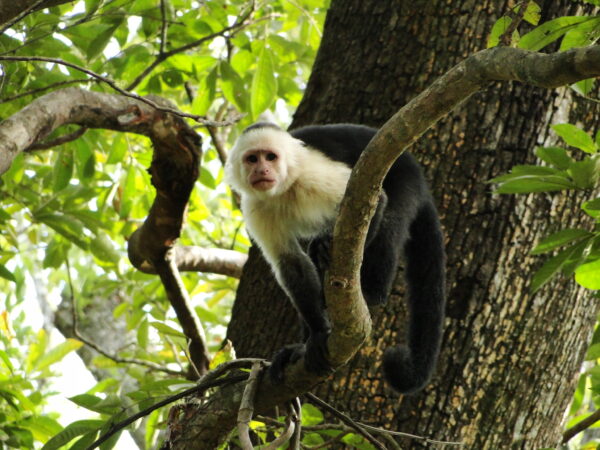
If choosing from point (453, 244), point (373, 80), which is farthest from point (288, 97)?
point (453, 244)

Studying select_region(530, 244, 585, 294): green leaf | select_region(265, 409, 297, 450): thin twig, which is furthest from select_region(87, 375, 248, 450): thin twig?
select_region(530, 244, 585, 294): green leaf

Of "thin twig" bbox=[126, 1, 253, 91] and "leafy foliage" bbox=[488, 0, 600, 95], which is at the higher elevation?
"thin twig" bbox=[126, 1, 253, 91]

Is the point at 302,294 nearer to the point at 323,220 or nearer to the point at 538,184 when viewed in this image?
the point at 323,220

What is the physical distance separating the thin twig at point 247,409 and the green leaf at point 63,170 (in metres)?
1.71

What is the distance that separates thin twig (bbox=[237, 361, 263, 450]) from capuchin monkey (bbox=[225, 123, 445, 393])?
0.73m

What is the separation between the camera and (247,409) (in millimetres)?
1586

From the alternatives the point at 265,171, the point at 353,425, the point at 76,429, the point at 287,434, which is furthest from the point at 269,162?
the point at 287,434

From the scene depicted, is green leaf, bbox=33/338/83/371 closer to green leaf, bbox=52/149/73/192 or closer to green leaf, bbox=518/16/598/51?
green leaf, bbox=52/149/73/192

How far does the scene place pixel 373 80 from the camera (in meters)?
3.02

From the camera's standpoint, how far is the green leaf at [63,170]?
3158 millimetres

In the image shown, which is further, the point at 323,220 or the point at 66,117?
the point at 323,220

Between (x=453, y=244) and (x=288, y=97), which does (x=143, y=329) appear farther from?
(x=453, y=244)

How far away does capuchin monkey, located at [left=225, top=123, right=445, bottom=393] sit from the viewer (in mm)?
2601

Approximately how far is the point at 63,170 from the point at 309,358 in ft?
5.71
